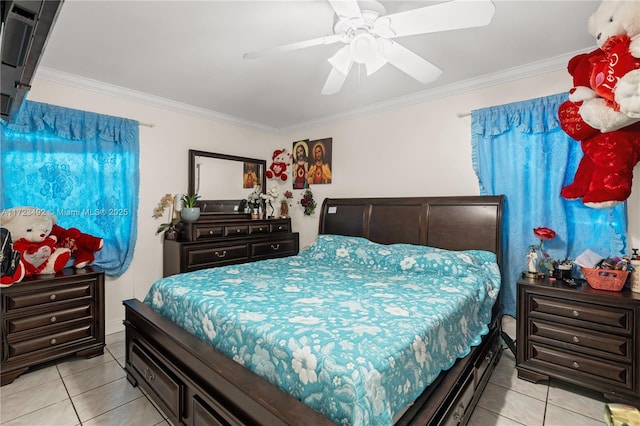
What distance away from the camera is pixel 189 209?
11.6 feet

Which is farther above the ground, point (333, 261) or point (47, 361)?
point (333, 261)

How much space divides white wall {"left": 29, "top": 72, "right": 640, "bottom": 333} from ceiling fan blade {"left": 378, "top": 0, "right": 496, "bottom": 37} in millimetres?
1635

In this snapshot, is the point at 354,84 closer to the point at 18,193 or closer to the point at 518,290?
the point at 518,290

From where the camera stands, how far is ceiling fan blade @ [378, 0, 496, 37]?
4.68 ft

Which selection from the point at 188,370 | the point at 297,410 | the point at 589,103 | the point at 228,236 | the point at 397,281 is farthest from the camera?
the point at 228,236

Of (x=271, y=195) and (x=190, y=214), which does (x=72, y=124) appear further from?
(x=271, y=195)

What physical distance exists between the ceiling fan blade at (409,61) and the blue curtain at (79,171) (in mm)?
2796

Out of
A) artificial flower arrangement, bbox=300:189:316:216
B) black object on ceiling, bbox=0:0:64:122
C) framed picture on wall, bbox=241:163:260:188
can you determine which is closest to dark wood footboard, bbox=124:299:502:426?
black object on ceiling, bbox=0:0:64:122

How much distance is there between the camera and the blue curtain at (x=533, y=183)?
7.97 ft

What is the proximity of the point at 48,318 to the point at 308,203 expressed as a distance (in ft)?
9.70

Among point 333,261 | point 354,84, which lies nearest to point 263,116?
point 354,84

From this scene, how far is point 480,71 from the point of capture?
111 inches

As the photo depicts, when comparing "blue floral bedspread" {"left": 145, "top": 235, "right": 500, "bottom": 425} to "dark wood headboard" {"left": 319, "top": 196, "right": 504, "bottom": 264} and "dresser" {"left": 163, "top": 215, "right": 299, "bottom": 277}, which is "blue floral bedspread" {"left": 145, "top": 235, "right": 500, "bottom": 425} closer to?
"dark wood headboard" {"left": 319, "top": 196, "right": 504, "bottom": 264}

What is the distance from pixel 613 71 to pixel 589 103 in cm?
23
